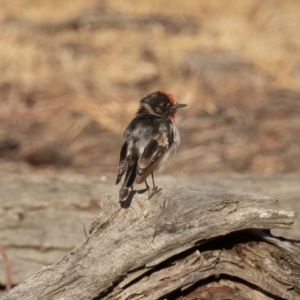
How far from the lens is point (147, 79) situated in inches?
610

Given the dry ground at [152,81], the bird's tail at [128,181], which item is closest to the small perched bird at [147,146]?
the bird's tail at [128,181]

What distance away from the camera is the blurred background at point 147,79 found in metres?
12.1

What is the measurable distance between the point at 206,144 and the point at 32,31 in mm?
6499

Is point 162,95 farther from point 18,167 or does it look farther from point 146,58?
point 146,58

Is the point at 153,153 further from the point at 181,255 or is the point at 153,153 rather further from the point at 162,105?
the point at 181,255

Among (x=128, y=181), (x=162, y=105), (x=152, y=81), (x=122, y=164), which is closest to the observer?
(x=128, y=181)

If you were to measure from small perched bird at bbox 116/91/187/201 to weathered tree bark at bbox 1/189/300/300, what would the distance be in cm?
98

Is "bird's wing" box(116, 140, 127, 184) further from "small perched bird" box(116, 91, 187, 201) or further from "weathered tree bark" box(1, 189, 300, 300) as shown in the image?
"weathered tree bark" box(1, 189, 300, 300)

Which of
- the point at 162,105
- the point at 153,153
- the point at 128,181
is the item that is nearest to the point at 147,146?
the point at 153,153

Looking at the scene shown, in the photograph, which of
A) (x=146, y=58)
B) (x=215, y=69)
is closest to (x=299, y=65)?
(x=215, y=69)

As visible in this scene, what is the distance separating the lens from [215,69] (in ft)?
51.6

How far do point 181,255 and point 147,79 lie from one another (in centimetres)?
1001

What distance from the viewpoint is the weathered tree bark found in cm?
546

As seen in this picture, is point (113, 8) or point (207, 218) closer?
point (207, 218)
